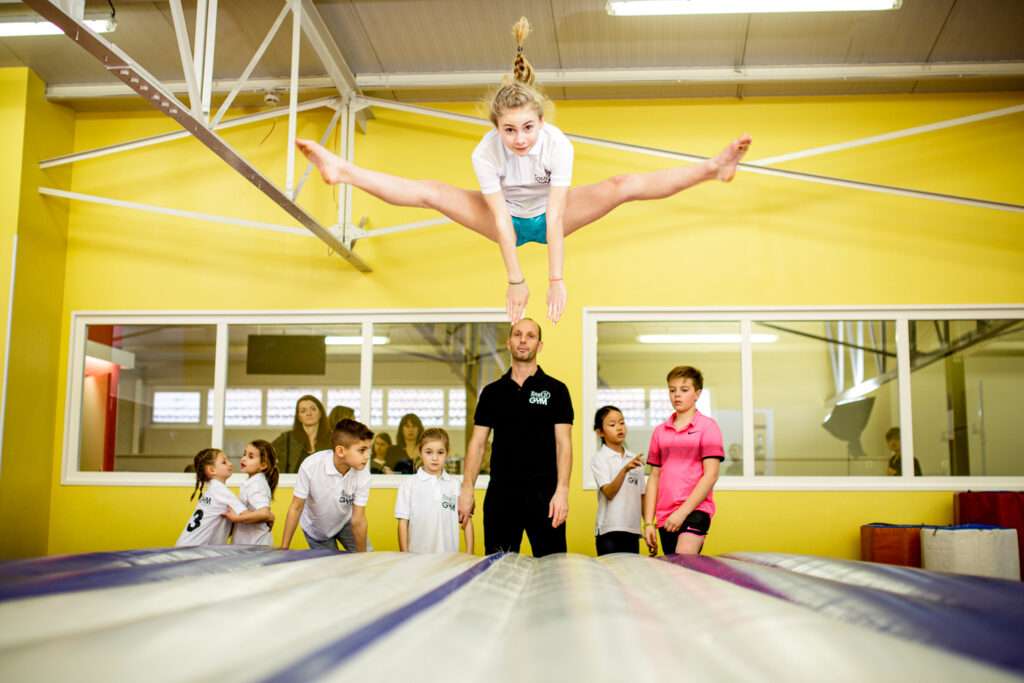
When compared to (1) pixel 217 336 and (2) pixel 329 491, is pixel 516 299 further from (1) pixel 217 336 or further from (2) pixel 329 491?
(1) pixel 217 336

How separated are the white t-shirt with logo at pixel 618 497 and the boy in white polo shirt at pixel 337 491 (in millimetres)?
1185

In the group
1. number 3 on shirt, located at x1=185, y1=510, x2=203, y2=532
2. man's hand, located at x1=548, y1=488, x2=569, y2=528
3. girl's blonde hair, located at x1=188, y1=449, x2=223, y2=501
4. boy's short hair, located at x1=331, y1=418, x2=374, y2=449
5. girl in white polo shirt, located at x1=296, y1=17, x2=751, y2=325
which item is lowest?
number 3 on shirt, located at x1=185, y1=510, x2=203, y2=532

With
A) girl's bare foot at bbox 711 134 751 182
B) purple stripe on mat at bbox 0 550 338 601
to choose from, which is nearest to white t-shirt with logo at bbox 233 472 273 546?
purple stripe on mat at bbox 0 550 338 601

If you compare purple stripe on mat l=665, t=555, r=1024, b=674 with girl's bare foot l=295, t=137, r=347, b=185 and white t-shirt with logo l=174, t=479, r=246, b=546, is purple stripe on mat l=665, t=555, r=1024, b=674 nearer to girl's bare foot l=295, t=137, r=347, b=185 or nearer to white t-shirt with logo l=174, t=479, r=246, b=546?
girl's bare foot l=295, t=137, r=347, b=185

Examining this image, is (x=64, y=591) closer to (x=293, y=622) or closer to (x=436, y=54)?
(x=293, y=622)

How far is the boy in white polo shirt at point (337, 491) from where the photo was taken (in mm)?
4148

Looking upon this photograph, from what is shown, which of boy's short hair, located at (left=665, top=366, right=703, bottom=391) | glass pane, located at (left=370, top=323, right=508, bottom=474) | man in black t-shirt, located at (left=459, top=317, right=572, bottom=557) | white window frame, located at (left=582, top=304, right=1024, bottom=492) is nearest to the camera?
man in black t-shirt, located at (left=459, top=317, right=572, bottom=557)

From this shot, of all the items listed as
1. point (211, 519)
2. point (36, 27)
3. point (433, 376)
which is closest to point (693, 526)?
point (211, 519)

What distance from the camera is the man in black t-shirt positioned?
359cm

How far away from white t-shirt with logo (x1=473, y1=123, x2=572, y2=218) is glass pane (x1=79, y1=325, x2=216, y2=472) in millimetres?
4271

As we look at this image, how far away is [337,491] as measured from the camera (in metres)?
4.25

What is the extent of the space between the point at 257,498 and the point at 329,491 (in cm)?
47

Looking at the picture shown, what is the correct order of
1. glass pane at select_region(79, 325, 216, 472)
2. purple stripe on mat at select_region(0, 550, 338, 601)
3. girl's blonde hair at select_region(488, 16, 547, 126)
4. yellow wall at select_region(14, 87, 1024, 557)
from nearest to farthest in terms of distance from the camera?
purple stripe on mat at select_region(0, 550, 338, 601) < girl's blonde hair at select_region(488, 16, 547, 126) < yellow wall at select_region(14, 87, 1024, 557) < glass pane at select_region(79, 325, 216, 472)

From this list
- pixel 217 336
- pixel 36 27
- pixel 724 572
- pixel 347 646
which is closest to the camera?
pixel 347 646
